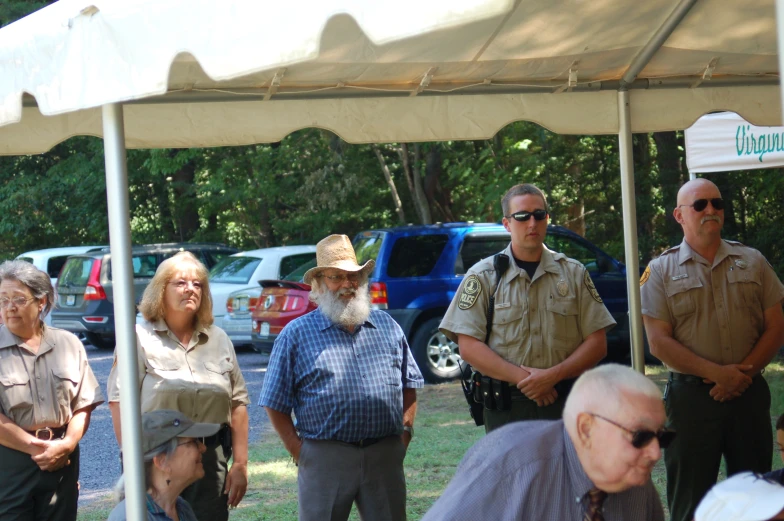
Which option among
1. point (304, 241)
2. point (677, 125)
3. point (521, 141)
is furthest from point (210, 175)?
point (677, 125)

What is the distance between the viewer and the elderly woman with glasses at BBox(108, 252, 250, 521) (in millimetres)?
4215

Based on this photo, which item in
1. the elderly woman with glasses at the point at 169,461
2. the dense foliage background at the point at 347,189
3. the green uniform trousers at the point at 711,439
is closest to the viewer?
the elderly woman with glasses at the point at 169,461

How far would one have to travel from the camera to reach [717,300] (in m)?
4.75

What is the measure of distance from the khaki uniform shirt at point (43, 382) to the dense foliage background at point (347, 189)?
11.0 meters

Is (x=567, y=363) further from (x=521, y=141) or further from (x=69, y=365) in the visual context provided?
(x=521, y=141)

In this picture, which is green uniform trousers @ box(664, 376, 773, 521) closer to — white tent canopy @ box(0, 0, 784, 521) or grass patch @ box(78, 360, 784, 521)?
white tent canopy @ box(0, 0, 784, 521)

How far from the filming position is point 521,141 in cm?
1750

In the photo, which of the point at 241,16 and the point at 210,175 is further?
the point at 210,175

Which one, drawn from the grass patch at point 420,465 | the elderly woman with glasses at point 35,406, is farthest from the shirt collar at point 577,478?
the grass patch at point 420,465

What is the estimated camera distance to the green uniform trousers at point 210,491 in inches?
169

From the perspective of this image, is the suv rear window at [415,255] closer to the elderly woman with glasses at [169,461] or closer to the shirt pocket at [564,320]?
the shirt pocket at [564,320]

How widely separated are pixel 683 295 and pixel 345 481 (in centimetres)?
191

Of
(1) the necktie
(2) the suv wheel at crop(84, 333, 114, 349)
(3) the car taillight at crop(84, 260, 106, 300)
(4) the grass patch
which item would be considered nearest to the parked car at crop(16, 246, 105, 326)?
(2) the suv wheel at crop(84, 333, 114, 349)

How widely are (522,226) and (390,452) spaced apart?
1.22 m
